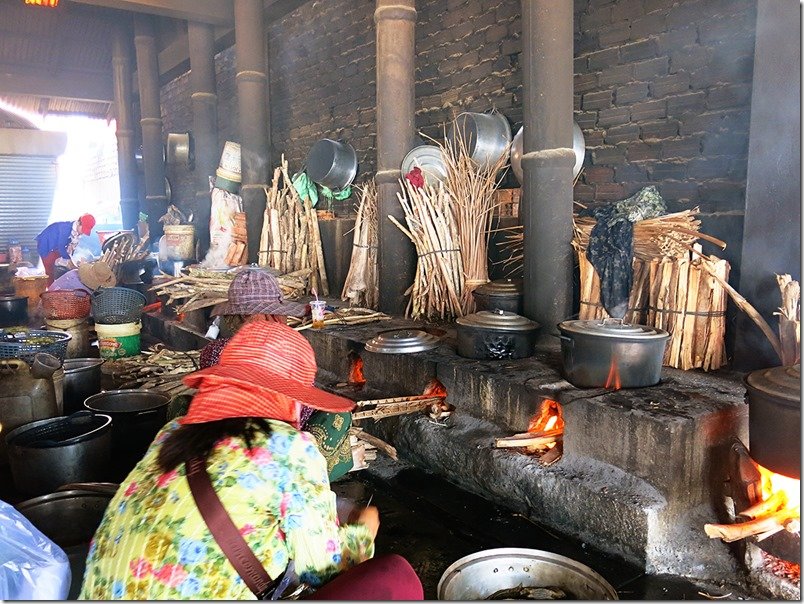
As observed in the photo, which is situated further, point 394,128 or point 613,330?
→ point 394,128

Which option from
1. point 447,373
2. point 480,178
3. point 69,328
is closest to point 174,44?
point 69,328

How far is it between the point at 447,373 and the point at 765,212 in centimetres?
240

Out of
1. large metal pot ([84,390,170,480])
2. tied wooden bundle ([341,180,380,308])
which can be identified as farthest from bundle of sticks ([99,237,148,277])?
large metal pot ([84,390,170,480])

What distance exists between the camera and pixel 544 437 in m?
3.74

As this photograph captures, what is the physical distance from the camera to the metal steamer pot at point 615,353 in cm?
351

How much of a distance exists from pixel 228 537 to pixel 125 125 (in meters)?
15.5

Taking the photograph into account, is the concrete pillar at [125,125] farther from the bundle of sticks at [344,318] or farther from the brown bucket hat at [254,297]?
the brown bucket hat at [254,297]

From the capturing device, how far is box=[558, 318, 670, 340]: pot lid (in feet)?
11.4

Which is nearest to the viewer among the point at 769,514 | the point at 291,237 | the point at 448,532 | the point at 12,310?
the point at 769,514

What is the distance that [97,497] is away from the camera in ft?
10.7

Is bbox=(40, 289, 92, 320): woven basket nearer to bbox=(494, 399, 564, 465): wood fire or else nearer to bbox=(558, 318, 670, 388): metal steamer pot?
bbox=(494, 399, 564, 465): wood fire

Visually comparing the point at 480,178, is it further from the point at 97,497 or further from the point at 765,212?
the point at 97,497

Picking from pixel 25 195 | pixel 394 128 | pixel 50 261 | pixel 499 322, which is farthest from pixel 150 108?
pixel 499 322

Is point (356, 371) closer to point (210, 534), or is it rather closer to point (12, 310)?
point (210, 534)
